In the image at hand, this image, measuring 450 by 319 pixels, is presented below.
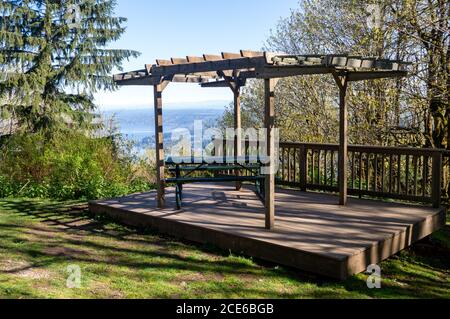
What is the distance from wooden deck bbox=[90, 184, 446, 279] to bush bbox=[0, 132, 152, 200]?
5.55 feet

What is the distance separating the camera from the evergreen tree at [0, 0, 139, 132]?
12641mm

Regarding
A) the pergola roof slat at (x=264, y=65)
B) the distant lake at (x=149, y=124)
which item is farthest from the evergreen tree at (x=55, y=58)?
the pergola roof slat at (x=264, y=65)

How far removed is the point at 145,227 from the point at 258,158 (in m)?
1.90

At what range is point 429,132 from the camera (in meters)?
9.24

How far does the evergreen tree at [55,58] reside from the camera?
12641mm

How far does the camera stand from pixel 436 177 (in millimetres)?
→ 6082

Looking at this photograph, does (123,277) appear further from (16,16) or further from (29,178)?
(16,16)

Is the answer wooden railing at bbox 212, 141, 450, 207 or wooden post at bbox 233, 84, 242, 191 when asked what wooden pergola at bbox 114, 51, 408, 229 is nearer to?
wooden post at bbox 233, 84, 242, 191

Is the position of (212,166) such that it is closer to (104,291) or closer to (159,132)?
(159,132)

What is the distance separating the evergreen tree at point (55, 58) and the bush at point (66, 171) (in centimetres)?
278

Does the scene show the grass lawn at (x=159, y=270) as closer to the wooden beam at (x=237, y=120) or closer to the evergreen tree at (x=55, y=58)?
the wooden beam at (x=237, y=120)

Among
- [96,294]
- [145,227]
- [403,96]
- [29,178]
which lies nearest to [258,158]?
[145,227]
